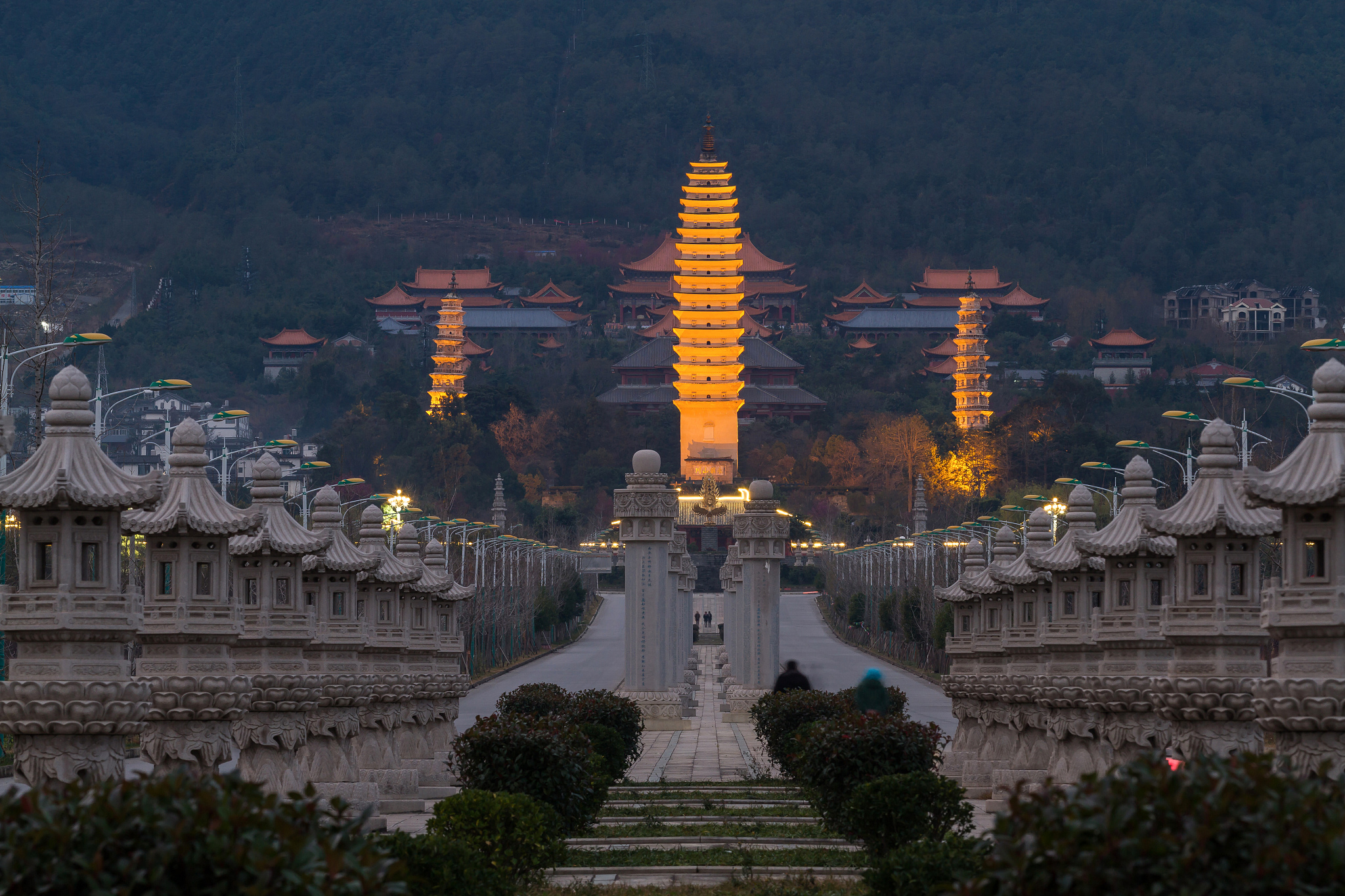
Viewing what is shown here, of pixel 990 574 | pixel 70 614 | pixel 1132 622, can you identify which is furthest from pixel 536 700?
pixel 70 614

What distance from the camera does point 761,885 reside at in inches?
833

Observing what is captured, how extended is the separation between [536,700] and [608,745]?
10.4 feet

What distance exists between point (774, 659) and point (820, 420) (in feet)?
434

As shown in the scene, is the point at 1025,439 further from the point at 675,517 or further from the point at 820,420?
the point at 675,517

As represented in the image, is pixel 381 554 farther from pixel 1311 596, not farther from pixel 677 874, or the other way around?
pixel 1311 596

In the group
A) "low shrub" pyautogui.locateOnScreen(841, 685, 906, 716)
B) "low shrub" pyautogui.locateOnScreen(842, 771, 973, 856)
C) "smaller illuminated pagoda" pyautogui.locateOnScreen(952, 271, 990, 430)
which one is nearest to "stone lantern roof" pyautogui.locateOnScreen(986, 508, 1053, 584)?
"low shrub" pyautogui.locateOnScreen(841, 685, 906, 716)

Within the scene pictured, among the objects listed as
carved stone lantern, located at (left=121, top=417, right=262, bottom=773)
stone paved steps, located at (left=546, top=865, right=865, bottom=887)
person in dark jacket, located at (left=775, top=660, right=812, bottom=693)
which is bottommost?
stone paved steps, located at (left=546, top=865, right=865, bottom=887)

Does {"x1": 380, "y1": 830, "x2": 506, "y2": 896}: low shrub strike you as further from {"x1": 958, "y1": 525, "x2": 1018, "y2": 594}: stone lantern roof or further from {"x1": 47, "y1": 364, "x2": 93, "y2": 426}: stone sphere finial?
{"x1": 958, "y1": 525, "x2": 1018, "y2": 594}: stone lantern roof

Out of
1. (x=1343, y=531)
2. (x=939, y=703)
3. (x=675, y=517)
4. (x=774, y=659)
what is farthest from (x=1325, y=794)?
(x=939, y=703)

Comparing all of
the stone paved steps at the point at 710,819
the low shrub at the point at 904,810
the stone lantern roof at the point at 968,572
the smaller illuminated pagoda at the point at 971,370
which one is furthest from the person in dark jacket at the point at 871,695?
the smaller illuminated pagoda at the point at 971,370

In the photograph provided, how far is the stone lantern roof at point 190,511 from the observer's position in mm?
21688

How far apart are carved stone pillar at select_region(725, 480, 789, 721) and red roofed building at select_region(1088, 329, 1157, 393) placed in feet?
478

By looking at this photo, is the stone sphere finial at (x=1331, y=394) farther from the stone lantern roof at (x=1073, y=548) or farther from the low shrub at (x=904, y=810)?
the stone lantern roof at (x=1073, y=548)

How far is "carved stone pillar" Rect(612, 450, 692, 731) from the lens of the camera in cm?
4403
